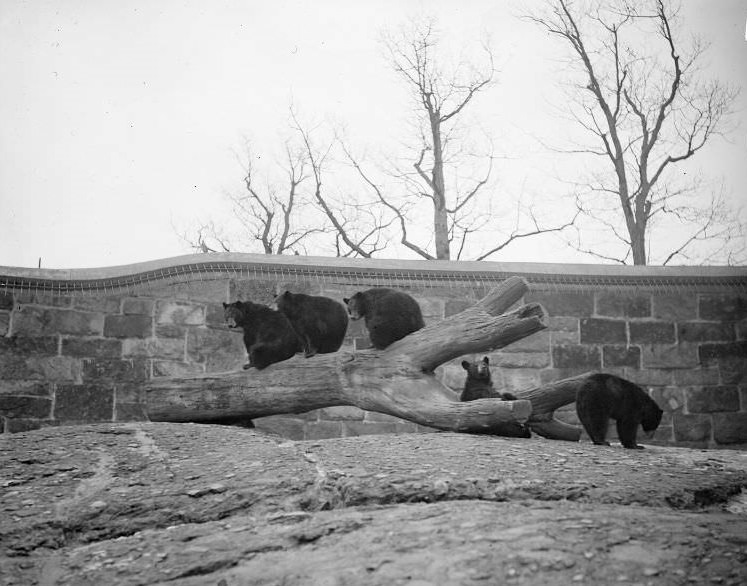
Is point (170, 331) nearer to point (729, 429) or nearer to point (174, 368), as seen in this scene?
point (174, 368)

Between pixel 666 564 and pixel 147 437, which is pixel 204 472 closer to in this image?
pixel 147 437

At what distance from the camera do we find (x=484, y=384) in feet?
21.5

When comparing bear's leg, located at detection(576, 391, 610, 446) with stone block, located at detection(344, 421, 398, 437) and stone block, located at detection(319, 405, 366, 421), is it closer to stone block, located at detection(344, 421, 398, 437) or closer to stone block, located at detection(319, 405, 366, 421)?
stone block, located at detection(344, 421, 398, 437)

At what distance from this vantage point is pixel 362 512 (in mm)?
3537

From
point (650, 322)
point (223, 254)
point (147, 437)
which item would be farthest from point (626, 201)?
point (147, 437)

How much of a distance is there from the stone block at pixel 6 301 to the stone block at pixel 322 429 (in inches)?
140

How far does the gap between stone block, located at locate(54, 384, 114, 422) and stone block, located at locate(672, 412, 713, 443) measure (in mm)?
6319

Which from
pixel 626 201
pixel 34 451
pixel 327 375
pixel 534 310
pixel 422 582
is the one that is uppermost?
pixel 626 201

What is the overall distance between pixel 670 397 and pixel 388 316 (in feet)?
13.5

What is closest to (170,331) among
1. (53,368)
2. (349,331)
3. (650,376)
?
(53,368)

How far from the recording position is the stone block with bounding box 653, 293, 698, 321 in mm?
8664

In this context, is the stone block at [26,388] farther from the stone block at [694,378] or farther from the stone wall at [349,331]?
the stone block at [694,378]

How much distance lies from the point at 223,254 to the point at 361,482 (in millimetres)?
4981

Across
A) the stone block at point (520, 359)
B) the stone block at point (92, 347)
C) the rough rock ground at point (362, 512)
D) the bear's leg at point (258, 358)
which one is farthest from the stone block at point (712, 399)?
the stone block at point (92, 347)
